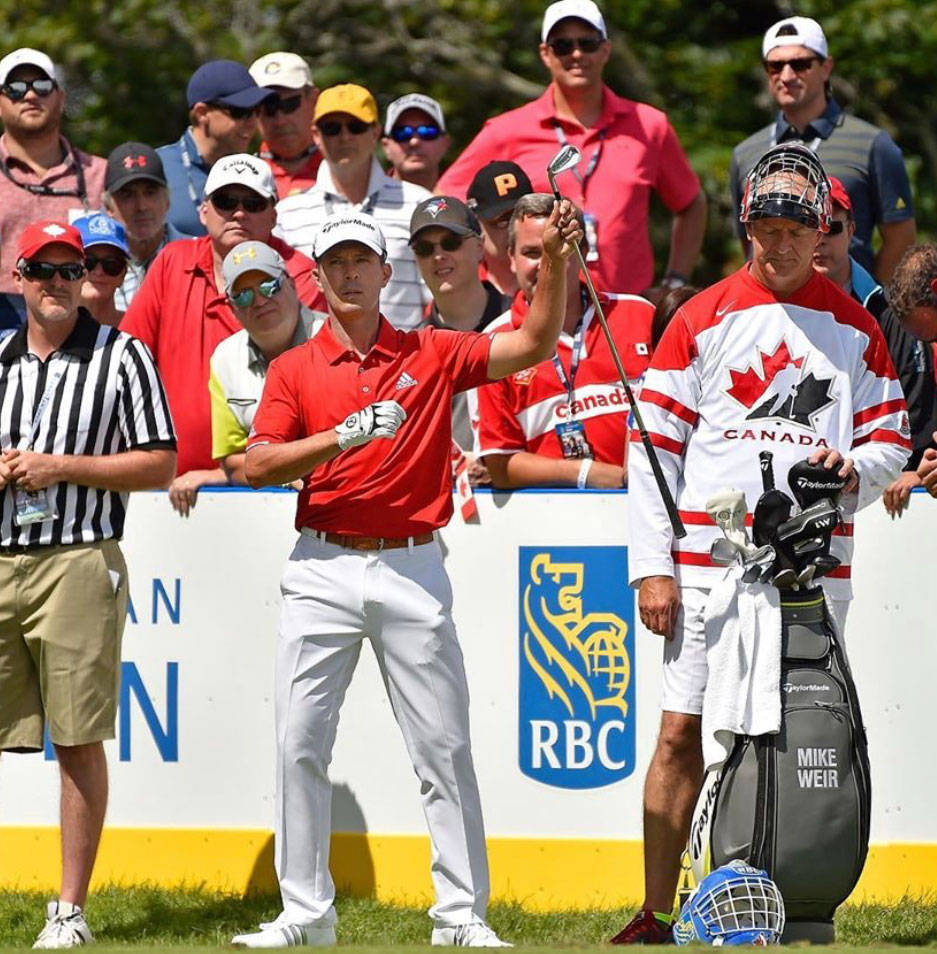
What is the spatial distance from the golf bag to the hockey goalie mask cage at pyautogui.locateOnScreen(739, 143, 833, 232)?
1.17 metres

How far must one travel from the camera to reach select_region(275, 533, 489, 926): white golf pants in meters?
7.18

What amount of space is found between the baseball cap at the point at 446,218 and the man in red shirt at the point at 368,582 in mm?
1401

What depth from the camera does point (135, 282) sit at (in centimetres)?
981

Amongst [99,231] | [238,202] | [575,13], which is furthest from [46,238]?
[575,13]

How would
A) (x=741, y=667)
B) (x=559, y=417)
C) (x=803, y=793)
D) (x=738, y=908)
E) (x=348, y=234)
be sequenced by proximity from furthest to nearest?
(x=559, y=417), (x=348, y=234), (x=741, y=667), (x=803, y=793), (x=738, y=908)

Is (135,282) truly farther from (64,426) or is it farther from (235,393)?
(64,426)

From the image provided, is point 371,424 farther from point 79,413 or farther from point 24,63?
point 24,63

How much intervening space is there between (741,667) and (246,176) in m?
3.47

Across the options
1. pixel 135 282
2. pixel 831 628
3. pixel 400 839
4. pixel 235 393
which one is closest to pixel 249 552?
pixel 235 393

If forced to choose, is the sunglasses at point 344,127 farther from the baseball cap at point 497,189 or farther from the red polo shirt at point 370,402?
the red polo shirt at point 370,402

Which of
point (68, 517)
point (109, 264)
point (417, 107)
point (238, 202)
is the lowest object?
point (68, 517)

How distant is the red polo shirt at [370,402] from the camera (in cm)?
717

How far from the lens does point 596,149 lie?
9.98m

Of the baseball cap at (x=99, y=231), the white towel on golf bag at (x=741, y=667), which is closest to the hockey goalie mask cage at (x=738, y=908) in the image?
the white towel on golf bag at (x=741, y=667)
